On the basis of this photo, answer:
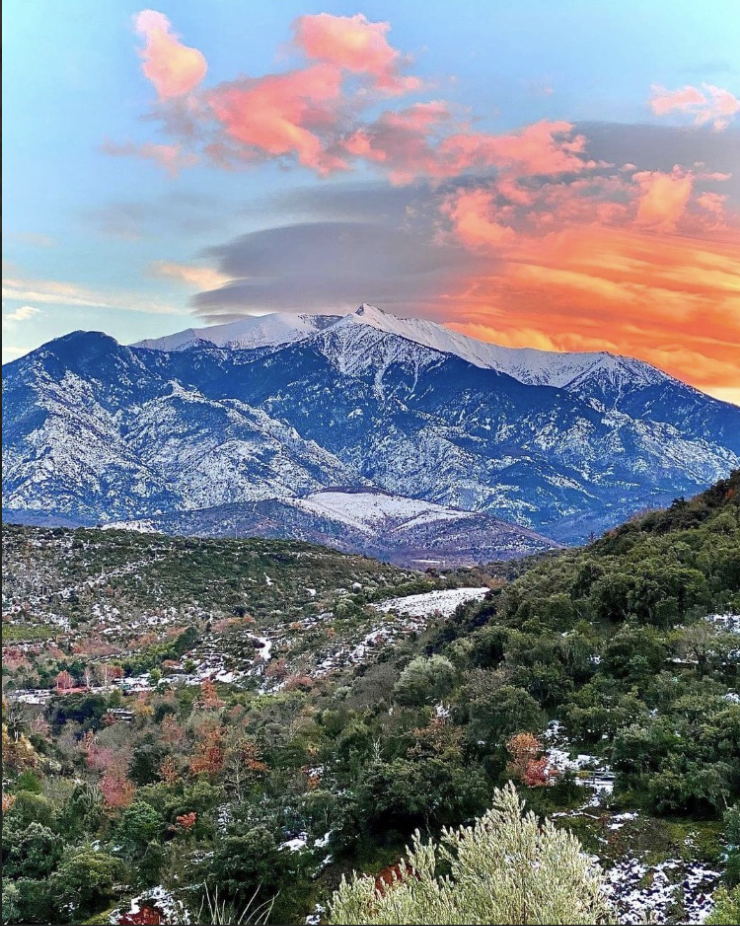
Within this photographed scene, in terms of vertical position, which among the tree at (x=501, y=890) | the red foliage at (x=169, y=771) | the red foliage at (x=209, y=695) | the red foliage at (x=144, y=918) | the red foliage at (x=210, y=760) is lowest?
the red foliage at (x=209, y=695)

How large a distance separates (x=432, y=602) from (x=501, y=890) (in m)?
54.0

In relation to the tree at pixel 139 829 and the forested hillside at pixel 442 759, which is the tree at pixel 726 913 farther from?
the tree at pixel 139 829

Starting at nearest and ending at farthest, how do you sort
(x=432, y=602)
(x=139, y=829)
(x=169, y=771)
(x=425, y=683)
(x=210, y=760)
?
1. (x=139, y=829)
2. (x=169, y=771)
3. (x=210, y=760)
4. (x=425, y=683)
5. (x=432, y=602)

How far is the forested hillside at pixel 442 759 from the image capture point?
17516 millimetres

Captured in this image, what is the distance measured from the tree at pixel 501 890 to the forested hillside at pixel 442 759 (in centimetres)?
615

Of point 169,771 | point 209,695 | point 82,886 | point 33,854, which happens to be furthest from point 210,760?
point 209,695

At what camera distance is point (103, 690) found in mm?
55906

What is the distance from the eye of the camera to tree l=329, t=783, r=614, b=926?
9.45 m

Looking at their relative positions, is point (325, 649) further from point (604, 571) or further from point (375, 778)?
point (375, 778)

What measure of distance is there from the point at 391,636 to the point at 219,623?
27316mm

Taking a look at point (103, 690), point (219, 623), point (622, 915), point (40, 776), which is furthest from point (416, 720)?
point (219, 623)

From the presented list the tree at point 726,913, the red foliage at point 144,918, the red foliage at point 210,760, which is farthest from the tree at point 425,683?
the tree at point 726,913

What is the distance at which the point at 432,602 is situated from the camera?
63.1 m

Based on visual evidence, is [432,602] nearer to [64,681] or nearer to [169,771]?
[64,681]
